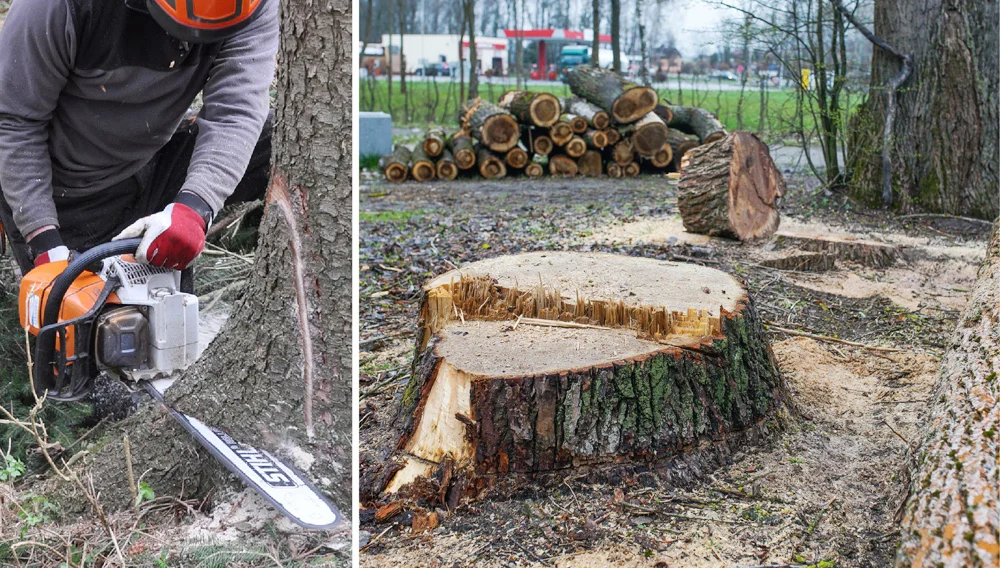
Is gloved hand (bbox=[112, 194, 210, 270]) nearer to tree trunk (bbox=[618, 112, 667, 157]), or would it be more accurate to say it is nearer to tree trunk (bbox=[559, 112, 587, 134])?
tree trunk (bbox=[559, 112, 587, 134])

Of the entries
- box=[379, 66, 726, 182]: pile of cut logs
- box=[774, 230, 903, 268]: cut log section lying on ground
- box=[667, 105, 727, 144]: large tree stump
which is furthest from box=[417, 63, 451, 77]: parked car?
box=[774, 230, 903, 268]: cut log section lying on ground

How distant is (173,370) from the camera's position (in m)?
1.86

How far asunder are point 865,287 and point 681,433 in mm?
2648

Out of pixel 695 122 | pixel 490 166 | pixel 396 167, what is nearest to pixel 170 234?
pixel 396 167

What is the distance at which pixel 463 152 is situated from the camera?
9.75 m

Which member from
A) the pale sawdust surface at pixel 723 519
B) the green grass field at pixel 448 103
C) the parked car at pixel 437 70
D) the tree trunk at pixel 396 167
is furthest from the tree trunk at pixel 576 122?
the parked car at pixel 437 70

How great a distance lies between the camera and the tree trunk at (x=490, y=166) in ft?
32.3

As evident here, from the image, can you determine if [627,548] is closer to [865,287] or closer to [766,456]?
[766,456]

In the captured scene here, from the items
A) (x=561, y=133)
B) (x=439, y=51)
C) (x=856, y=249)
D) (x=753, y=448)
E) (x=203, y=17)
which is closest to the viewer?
(x=203, y=17)

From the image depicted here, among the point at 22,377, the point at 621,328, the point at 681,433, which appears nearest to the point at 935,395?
the point at 681,433

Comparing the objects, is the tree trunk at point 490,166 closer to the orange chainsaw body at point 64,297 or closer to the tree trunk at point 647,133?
the tree trunk at point 647,133

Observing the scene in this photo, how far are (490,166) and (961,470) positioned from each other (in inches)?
337

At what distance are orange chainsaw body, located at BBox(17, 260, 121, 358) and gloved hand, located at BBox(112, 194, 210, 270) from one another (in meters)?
0.14

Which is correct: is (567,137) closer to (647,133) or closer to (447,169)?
(647,133)
